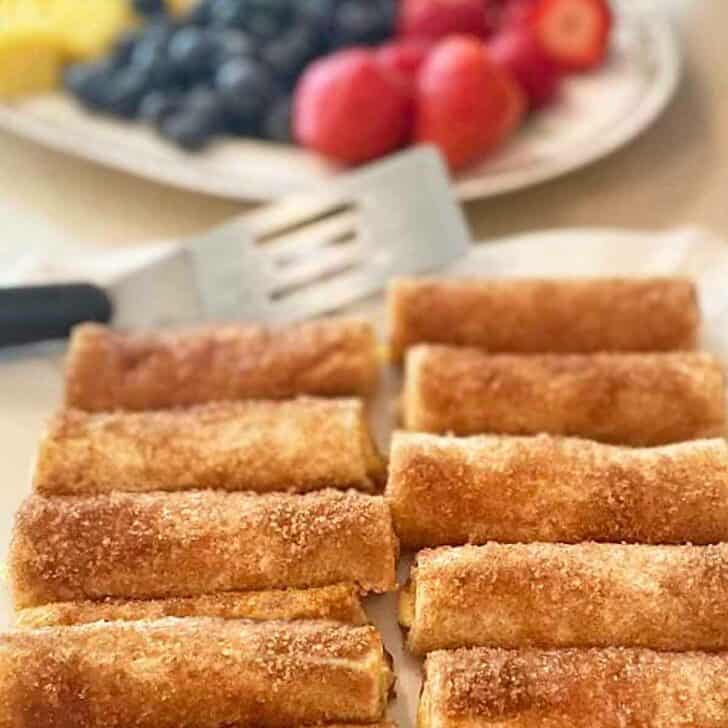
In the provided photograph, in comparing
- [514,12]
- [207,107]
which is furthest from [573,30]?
[207,107]

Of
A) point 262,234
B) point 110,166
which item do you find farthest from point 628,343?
point 110,166

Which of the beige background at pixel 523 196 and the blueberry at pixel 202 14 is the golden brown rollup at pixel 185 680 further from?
the blueberry at pixel 202 14

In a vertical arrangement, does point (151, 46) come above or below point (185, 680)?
above

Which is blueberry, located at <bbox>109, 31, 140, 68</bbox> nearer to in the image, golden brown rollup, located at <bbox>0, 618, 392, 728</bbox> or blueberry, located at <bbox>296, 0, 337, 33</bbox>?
blueberry, located at <bbox>296, 0, 337, 33</bbox>

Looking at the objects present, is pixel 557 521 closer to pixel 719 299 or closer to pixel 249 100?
pixel 719 299

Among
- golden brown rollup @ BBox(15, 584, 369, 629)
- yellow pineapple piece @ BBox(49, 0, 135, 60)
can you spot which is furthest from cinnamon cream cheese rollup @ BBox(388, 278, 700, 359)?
yellow pineapple piece @ BBox(49, 0, 135, 60)

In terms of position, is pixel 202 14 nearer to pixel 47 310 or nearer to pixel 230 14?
pixel 230 14
